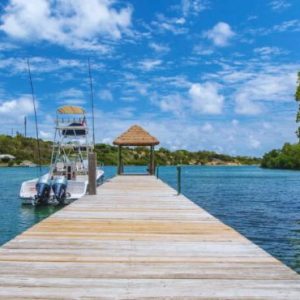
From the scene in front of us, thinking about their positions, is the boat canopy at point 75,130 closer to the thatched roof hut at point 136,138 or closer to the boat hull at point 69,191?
the boat hull at point 69,191

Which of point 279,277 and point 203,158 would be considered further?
point 203,158

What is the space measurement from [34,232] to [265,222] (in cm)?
1336

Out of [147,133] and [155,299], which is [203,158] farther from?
[155,299]

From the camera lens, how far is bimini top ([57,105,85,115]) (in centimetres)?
2387

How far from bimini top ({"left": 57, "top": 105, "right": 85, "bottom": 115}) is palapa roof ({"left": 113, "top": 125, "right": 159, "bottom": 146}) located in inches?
262

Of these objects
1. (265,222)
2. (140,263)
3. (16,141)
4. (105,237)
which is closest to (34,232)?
(105,237)

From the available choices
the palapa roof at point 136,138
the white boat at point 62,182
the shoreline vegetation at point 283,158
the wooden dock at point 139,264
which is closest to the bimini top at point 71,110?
the white boat at point 62,182

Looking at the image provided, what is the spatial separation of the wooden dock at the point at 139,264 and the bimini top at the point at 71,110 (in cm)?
1538

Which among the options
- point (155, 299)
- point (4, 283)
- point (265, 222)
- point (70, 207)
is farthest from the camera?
point (265, 222)

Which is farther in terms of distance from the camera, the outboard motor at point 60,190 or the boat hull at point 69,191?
the boat hull at point 69,191

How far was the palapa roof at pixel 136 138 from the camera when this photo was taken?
99.9ft

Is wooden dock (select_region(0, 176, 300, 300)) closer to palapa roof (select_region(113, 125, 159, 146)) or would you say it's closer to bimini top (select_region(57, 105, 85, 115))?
bimini top (select_region(57, 105, 85, 115))

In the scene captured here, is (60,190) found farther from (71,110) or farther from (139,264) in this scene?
(139,264)

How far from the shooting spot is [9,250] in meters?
5.98
